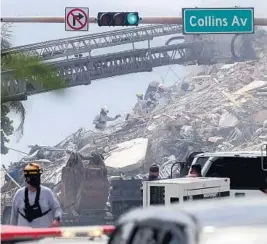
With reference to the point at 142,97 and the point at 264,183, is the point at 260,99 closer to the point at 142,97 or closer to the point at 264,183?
the point at 142,97

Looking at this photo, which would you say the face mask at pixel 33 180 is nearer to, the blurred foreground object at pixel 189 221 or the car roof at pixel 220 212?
the blurred foreground object at pixel 189 221

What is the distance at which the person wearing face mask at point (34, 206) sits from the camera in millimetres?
10375

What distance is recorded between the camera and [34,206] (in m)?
10.4

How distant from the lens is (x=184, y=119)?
5016 centimetres

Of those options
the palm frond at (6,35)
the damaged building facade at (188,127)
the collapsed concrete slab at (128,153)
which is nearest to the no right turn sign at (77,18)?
the palm frond at (6,35)

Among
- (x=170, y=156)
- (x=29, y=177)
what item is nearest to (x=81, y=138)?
(x=170, y=156)

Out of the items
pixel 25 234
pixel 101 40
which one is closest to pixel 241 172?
pixel 25 234

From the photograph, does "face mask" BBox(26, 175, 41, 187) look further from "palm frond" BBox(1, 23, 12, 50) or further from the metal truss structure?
the metal truss structure

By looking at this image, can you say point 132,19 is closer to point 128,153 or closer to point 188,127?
point 128,153

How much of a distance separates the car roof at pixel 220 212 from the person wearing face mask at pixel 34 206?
5.46 m

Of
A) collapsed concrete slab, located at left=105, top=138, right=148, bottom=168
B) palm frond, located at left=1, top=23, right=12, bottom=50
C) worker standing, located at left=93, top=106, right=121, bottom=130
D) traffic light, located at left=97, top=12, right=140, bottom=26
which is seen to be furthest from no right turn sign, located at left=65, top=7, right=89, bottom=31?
worker standing, located at left=93, top=106, right=121, bottom=130

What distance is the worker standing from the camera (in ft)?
158

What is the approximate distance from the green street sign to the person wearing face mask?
573 inches

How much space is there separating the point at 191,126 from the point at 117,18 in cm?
2720
